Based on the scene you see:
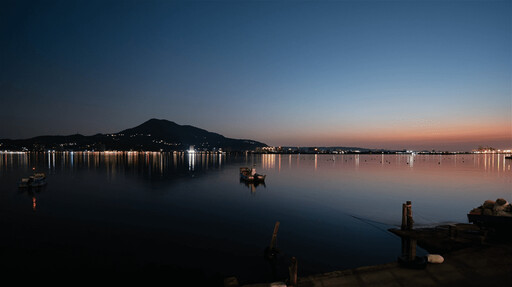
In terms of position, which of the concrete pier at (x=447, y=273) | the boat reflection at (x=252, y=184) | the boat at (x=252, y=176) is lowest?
the boat reflection at (x=252, y=184)

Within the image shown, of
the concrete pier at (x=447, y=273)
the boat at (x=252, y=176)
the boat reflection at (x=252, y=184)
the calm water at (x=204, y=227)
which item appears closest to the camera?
the concrete pier at (x=447, y=273)

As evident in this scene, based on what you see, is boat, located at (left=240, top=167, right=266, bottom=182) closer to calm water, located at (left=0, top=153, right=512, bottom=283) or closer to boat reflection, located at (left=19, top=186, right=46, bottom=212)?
calm water, located at (left=0, top=153, right=512, bottom=283)

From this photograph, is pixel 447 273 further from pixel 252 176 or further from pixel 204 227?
pixel 252 176

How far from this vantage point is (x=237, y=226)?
26.4m

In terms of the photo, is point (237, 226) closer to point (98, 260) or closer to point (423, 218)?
point (98, 260)

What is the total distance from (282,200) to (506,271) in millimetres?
29037

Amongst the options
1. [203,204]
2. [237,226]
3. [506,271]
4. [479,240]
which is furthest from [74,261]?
[479,240]

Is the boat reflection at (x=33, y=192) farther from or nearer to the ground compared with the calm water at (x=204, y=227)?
farther from the ground

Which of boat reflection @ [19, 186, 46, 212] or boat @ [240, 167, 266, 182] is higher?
boat @ [240, 167, 266, 182]

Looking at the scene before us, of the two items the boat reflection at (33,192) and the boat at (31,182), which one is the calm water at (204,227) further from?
the boat at (31,182)

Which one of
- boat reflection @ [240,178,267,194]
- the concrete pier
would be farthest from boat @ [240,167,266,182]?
the concrete pier

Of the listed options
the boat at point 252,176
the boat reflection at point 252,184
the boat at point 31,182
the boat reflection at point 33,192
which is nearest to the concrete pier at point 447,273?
the boat reflection at point 33,192

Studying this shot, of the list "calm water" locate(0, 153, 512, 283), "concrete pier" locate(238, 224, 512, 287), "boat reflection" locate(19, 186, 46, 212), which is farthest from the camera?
"boat reflection" locate(19, 186, 46, 212)

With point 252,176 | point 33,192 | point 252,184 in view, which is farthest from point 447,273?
point 33,192
